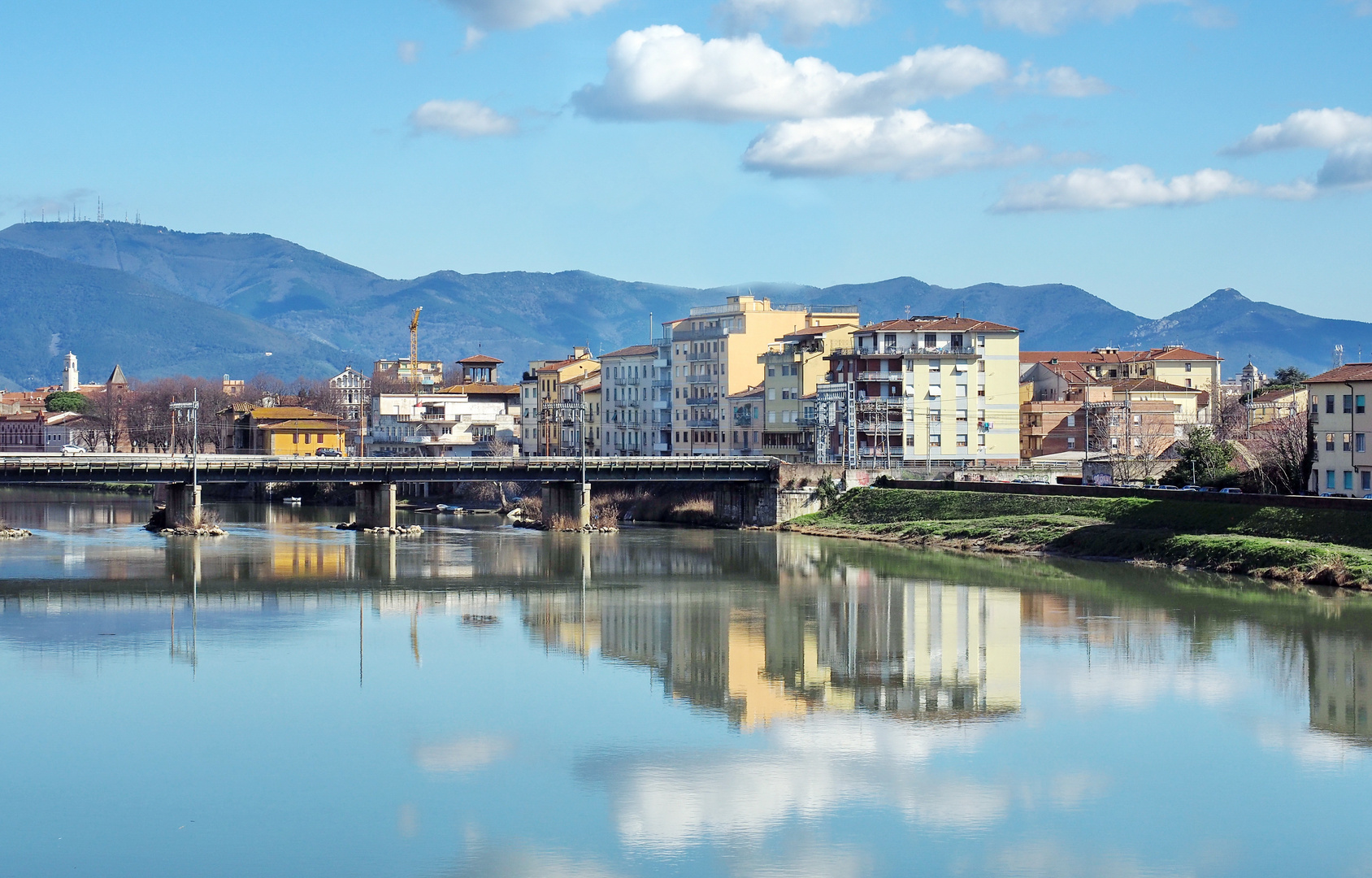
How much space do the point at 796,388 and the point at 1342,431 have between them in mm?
44019

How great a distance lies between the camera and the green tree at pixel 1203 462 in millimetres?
75875

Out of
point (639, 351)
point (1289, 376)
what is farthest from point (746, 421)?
point (1289, 376)

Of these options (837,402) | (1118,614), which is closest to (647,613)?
(1118,614)

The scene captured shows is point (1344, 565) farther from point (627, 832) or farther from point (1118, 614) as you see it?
point (627, 832)

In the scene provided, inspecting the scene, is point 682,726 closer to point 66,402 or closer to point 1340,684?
point 1340,684

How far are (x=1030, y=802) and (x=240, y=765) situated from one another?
14.8 metres

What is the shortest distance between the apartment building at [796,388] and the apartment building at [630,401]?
16596 mm

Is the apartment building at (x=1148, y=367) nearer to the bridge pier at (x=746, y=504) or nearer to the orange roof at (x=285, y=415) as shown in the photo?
the bridge pier at (x=746, y=504)

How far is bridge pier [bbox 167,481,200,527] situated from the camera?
271 feet

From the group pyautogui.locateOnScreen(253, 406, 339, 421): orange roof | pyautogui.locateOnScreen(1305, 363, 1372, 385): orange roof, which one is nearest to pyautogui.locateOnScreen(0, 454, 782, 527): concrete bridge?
pyautogui.locateOnScreen(1305, 363, 1372, 385): orange roof

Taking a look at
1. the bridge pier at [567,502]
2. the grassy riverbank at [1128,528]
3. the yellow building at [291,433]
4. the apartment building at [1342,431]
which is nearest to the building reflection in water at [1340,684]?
the grassy riverbank at [1128,528]

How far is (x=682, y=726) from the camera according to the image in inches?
1344

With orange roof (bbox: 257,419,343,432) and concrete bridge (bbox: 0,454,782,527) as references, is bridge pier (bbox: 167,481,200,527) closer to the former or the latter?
concrete bridge (bbox: 0,454,782,527)

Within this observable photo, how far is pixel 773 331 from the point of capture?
384ft
